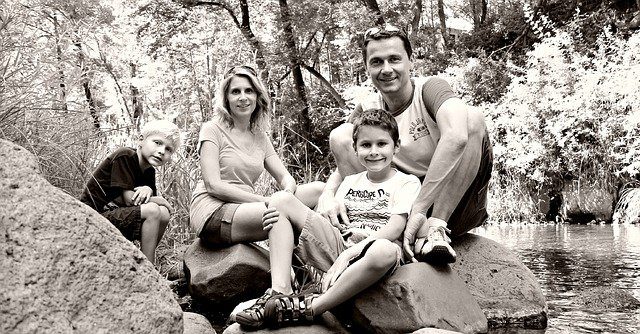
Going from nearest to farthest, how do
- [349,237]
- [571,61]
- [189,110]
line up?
1. [349,237]
2. [189,110]
3. [571,61]

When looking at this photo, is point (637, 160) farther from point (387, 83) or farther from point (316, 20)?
point (387, 83)

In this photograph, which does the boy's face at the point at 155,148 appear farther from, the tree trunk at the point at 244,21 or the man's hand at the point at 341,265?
the tree trunk at the point at 244,21

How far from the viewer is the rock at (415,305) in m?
2.31

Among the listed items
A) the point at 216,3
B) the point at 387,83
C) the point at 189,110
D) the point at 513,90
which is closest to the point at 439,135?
the point at 387,83

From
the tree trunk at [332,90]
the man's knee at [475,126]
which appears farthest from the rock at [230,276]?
the tree trunk at [332,90]

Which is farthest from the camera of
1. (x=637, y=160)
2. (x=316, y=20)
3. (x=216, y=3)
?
(x=216, y=3)

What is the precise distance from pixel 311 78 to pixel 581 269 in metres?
12.0

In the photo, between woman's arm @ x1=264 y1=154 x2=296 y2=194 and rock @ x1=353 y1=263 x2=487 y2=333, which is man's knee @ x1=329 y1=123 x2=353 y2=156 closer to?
woman's arm @ x1=264 y1=154 x2=296 y2=194

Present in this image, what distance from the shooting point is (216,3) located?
13211 millimetres

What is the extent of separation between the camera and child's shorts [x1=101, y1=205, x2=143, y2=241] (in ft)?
10.0

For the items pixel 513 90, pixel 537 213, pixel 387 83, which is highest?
pixel 513 90

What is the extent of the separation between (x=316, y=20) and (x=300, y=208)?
9956mm

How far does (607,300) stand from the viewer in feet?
9.33

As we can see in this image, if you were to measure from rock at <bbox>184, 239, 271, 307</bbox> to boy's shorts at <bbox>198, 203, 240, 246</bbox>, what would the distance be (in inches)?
2.5
